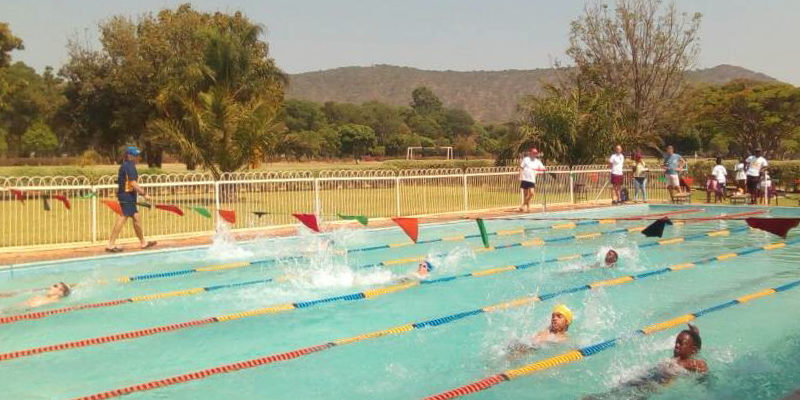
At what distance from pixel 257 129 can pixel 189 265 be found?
44.2ft

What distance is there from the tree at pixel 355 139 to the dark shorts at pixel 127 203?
375ft

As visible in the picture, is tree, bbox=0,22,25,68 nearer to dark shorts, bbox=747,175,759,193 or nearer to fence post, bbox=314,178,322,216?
fence post, bbox=314,178,322,216

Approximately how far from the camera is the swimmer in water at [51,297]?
880cm

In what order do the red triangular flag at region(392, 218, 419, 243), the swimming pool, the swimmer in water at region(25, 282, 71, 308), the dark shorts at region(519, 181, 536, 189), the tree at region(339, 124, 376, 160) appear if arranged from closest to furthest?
the swimming pool → the swimmer in water at region(25, 282, 71, 308) → the red triangular flag at region(392, 218, 419, 243) → the dark shorts at region(519, 181, 536, 189) → the tree at region(339, 124, 376, 160)

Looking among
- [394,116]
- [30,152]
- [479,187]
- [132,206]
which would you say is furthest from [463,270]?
[394,116]

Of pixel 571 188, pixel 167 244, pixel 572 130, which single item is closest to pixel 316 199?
pixel 167 244

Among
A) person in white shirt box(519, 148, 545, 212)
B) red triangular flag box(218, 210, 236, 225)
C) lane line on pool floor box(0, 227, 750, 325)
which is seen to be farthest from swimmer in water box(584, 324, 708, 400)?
person in white shirt box(519, 148, 545, 212)

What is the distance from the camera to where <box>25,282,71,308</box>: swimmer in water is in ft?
28.9

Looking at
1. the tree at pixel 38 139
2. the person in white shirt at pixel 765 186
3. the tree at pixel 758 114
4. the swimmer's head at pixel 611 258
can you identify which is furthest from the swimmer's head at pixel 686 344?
the tree at pixel 38 139

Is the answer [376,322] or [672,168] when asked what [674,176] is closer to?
[672,168]

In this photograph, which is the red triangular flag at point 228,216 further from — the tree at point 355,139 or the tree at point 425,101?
the tree at point 425,101

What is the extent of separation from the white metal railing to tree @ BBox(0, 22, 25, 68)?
24340 millimetres

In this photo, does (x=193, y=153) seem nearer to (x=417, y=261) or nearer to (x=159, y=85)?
(x=159, y=85)

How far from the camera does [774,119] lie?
47.5m
